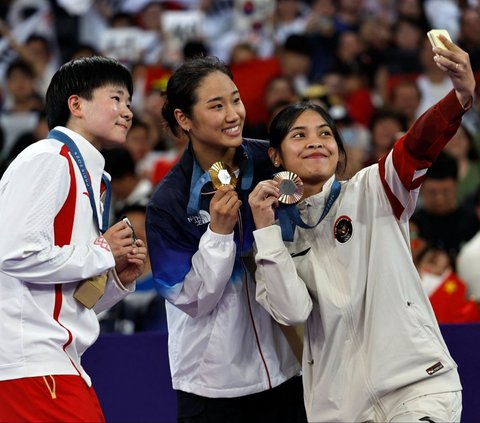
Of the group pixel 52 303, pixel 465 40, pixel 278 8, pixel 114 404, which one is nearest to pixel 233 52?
pixel 278 8

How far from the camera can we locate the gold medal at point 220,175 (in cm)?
419

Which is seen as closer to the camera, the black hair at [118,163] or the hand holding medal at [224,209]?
the hand holding medal at [224,209]

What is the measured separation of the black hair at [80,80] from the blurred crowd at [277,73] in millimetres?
2620

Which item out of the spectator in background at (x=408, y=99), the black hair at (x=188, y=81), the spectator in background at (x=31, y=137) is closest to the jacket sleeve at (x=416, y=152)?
the black hair at (x=188, y=81)

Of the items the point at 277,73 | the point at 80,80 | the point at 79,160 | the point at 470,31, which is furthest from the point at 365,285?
the point at 470,31

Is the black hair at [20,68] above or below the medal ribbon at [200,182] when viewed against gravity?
above

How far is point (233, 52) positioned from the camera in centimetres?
1019

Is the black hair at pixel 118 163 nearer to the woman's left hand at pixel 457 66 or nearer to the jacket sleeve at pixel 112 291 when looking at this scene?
the jacket sleeve at pixel 112 291

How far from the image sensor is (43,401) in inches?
Answer: 139

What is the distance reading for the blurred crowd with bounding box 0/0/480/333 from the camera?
7035 mm

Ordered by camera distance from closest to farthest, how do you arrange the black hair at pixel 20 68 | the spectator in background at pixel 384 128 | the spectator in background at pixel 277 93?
the spectator in background at pixel 384 128
the spectator in background at pixel 277 93
the black hair at pixel 20 68

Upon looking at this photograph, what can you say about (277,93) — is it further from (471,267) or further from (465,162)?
(471,267)

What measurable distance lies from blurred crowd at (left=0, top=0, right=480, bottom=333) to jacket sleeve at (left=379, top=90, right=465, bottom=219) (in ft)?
7.65

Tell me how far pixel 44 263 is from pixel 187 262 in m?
0.90
